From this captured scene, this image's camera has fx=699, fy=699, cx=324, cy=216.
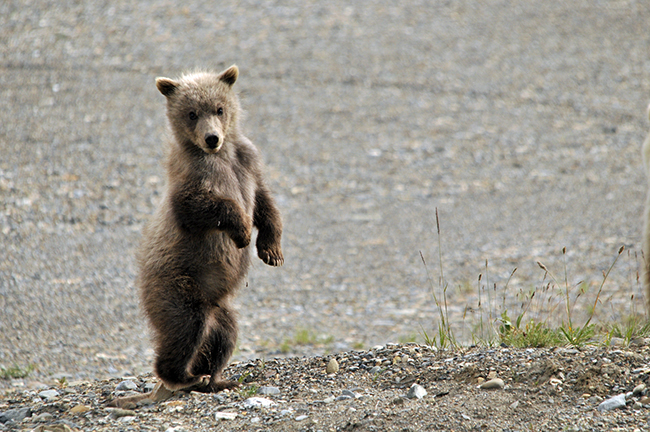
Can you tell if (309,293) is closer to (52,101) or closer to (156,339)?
(156,339)

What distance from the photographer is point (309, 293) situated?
28.5 feet

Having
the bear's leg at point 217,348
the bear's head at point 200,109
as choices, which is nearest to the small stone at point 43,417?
the bear's leg at point 217,348

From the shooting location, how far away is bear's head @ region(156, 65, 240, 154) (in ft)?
13.4

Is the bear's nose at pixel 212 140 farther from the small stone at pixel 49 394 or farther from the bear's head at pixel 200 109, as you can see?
the small stone at pixel 49 394

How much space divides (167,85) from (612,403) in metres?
3.05

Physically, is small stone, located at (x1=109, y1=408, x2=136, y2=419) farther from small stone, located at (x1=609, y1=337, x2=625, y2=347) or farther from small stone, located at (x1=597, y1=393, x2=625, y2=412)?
small stone, located at (x1=609, y1=337, x2=625, y2=347)

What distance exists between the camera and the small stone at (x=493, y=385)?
12.7 ft


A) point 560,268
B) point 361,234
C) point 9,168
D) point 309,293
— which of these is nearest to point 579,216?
point 560,268

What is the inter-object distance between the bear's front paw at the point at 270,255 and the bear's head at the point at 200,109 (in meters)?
0.69

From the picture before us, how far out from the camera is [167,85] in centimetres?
422

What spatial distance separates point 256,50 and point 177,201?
1181 centimetres

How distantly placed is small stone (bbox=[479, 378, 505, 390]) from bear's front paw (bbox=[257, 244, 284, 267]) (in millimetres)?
1418

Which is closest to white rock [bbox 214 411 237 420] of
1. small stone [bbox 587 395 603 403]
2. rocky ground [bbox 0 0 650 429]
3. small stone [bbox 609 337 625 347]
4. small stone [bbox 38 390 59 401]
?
rocky ground [bbox 0 0 650 429]

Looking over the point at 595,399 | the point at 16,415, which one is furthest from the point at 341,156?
the point at 595,399
